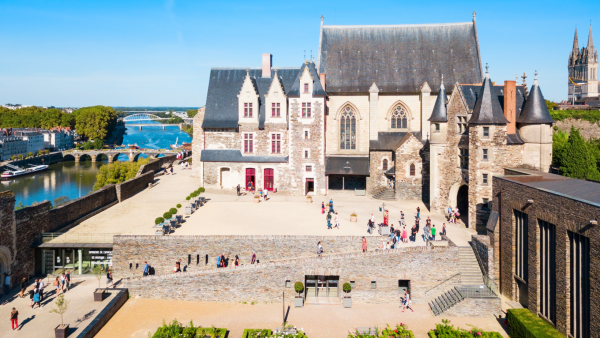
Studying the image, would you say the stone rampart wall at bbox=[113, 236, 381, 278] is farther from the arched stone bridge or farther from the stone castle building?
the stone castle building

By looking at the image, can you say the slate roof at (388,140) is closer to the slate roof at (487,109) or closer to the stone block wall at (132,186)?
the slate roof at (487,109)

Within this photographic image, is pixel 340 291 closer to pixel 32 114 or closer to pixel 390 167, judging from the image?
pixel 390 167

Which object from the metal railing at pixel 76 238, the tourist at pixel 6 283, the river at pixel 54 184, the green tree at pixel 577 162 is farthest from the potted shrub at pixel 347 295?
the river at pixel 54 184

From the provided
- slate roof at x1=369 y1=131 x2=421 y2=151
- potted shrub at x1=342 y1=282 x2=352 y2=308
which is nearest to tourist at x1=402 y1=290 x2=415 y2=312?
potted shrub at x1=342 y1=282 x2=352 y2=308

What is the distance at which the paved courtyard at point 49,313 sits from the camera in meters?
20.5

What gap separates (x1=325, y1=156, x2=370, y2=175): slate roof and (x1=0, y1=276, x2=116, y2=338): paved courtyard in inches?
794

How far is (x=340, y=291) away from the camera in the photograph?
25.3 metres

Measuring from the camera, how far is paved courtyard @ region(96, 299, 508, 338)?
70.5 ft

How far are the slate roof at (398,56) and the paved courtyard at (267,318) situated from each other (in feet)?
71.5

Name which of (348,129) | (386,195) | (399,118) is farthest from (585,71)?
(386,195)

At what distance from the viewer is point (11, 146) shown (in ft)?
325

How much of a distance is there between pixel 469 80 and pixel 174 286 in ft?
92.5

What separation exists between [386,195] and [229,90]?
1627cm

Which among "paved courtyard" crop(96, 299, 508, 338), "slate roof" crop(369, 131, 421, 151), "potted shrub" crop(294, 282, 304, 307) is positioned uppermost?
"slate roof" crop(369, 131, 421, 151)
